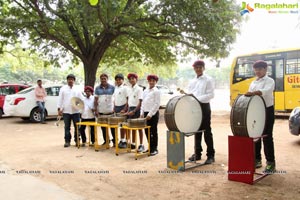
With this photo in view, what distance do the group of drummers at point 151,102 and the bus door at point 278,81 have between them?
812cm

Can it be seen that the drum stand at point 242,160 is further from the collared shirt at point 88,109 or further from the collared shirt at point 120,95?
the collared shirt at point 88,109

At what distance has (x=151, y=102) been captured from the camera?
639 cm

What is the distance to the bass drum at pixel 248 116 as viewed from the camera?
442cm

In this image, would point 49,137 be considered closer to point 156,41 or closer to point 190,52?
point 156,41

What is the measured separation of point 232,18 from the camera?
12.6 m

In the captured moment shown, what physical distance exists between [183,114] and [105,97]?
8.99 ft

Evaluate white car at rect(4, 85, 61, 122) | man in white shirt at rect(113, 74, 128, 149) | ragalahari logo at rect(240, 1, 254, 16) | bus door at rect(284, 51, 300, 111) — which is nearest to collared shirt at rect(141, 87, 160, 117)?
man in white shirt at rect(113, 74, 128, 149)

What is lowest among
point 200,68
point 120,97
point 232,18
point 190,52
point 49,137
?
point 49,137

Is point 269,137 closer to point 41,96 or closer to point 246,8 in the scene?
point 246,8

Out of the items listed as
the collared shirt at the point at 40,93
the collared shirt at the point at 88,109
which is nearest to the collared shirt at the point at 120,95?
the collared shirt at the point at 88,109

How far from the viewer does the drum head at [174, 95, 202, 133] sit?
517 centimetres

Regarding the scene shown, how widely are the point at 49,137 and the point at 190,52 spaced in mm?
8920

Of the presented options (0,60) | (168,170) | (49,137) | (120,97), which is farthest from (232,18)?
(0,60)

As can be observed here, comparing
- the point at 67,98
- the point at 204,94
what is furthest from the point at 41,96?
the point at 204,94
